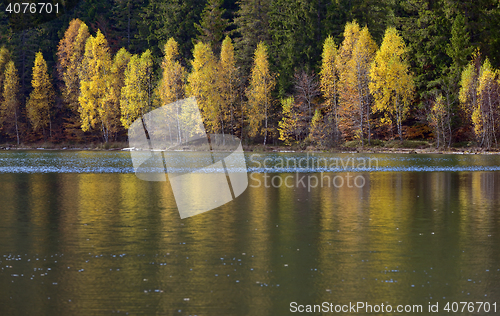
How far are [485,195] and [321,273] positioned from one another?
48.9ft

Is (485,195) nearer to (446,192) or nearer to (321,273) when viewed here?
(446,192)

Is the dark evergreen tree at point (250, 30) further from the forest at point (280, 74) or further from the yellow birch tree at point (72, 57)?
the yellow birch tree at point (72, 57)

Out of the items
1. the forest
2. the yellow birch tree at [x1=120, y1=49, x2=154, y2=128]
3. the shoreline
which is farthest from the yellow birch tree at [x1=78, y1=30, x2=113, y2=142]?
the shoreline

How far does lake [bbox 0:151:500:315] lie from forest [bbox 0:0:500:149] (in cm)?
4394

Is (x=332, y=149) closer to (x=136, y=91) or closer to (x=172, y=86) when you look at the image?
(x=172, y=86)

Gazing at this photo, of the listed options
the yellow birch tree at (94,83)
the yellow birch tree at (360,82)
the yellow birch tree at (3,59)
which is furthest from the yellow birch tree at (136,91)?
the yellow birch tree at (360,82)

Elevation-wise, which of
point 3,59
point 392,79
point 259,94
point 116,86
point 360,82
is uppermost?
point 3,59

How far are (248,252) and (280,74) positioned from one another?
64.3m

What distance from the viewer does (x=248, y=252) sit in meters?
13.4

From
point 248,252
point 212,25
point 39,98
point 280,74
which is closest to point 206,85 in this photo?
point 280,74

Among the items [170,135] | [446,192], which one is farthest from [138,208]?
[170,135]

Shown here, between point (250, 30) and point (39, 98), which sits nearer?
point (250, 30)

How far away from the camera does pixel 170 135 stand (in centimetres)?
7625

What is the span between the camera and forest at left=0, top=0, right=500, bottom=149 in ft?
220
